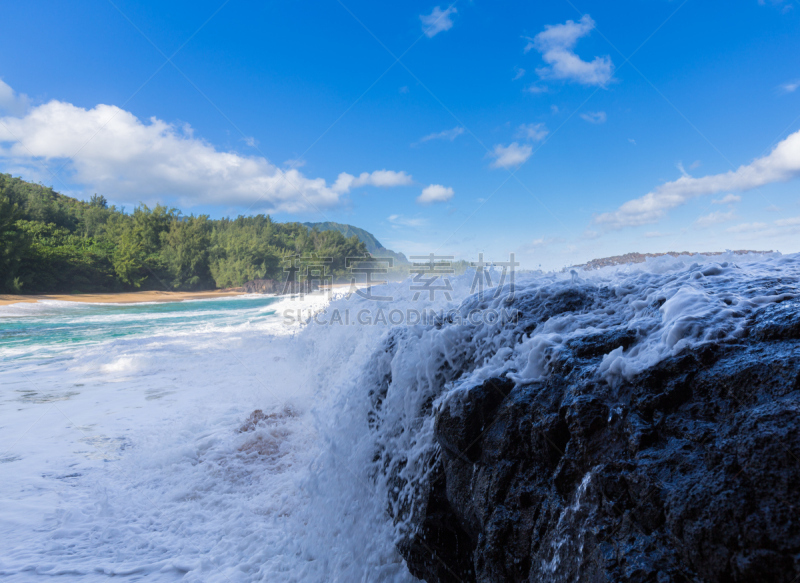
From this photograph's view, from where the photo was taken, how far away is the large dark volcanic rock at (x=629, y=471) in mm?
969

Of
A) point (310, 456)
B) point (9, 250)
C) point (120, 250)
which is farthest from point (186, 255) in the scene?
point (310, 456)

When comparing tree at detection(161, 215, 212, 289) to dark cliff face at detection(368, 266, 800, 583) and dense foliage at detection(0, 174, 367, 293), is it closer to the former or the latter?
dense foliage at detection(0, 174, 367, 293)

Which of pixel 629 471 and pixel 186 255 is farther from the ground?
pixel 186 255

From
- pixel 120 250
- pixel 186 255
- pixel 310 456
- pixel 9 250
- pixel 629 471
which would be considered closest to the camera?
pixel 629 471

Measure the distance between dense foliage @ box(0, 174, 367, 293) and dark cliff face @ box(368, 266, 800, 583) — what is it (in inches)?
1162

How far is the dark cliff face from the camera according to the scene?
38.3 inches

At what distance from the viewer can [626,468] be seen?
1.22 meters

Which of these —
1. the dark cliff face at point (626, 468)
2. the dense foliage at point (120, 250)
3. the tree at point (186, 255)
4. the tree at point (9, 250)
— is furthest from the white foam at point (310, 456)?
the tree at point (186, 255)

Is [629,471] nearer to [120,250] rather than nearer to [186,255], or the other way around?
[120,250]

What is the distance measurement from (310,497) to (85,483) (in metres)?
1.90

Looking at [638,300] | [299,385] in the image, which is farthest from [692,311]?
[299,385]

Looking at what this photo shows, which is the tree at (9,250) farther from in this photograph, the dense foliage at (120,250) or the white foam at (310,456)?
the white foam at (310,456)

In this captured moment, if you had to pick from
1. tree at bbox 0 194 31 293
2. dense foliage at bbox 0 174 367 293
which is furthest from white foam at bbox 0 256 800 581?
dense foliage at bbox 0 174 367 293

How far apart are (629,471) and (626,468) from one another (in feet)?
0.04
